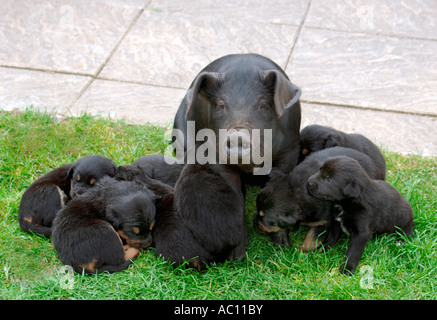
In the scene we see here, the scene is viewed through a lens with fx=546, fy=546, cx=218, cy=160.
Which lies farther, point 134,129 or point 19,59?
point 19,59

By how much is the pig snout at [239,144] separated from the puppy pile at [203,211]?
419 millimetres

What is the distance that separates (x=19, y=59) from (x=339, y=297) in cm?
555

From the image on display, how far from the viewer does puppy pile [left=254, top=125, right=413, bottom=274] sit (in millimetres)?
4352

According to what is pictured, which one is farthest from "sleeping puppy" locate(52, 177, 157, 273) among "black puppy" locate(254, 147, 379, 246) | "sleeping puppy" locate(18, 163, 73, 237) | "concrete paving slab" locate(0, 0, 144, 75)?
"concrete paving slab" locate(0, 0, 144, 75)

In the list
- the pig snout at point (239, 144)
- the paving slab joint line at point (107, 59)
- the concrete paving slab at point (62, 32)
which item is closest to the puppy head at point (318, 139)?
the pig snout at point (239, 144)

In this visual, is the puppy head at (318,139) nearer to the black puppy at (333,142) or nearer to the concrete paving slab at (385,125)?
the black puppy at (333,142)

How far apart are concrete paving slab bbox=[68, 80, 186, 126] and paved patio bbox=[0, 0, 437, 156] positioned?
2 cm

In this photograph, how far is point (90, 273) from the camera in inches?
173

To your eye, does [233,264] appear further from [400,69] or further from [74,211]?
[400,69]

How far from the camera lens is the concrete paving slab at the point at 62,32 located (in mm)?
7559

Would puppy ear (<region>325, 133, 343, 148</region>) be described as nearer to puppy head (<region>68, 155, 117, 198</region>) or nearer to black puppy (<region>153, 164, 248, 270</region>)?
black puppy (<region>153, 164, 248, 270</region>)

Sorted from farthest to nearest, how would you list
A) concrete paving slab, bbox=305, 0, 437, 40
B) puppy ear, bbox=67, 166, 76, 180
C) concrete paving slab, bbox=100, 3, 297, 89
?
concrete paving slab, bbox=305, 0, 437, 40 < concrete paving slab, bbox=100, 3, 297, 89 < puppy ear, bbox=67, 166, 76, 180

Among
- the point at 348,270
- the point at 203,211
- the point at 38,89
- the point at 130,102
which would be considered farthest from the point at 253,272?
the point at 38,89

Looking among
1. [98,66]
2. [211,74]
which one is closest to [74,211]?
[211,74]
